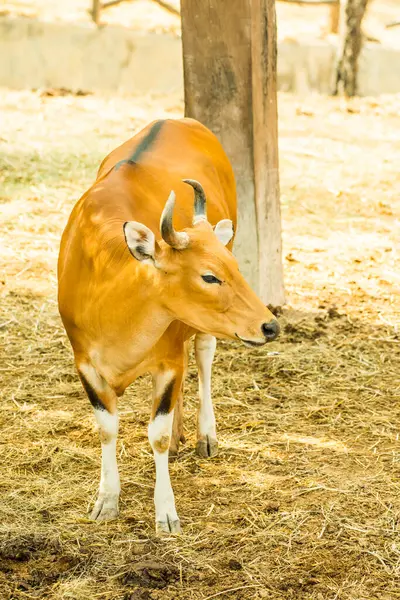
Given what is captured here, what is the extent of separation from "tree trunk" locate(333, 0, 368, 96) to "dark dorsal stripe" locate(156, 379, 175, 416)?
10918 mm

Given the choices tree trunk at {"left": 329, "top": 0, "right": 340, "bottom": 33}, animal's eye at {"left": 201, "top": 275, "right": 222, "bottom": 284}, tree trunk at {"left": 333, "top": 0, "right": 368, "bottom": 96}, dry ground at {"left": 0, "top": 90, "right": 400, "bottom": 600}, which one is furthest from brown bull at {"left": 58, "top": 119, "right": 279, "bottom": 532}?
tree trunk at {"left": 329, "top": 0, "right": 340, "bottom": 33}

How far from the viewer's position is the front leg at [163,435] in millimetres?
3998

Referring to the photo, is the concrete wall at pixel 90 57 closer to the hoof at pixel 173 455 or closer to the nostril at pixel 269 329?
the hoof at pixel 173 455

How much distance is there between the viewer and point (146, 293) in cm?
378

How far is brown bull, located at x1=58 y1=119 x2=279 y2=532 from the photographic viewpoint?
3646mm

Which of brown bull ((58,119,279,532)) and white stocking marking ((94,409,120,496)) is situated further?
white stocking marking ((94,409,120,496))

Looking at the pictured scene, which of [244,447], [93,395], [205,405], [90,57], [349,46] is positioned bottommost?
[90,57]

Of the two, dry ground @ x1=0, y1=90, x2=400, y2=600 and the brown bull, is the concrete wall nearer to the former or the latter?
dry ground @ x1=0, y1=90, x2=400, y2=600

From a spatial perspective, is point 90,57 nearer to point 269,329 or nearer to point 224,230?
point 224,230

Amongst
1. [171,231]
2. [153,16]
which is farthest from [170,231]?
[153,16]

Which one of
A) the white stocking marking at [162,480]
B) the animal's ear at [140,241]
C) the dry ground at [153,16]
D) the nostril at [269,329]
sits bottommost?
the dry ground at [153,16]

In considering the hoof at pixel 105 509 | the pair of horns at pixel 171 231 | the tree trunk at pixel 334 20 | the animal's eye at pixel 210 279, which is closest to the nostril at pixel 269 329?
the animal's eye at pixel 210 279

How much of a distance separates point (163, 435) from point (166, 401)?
0.15 metres

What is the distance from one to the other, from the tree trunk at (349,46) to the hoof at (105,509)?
11053 millimetres
